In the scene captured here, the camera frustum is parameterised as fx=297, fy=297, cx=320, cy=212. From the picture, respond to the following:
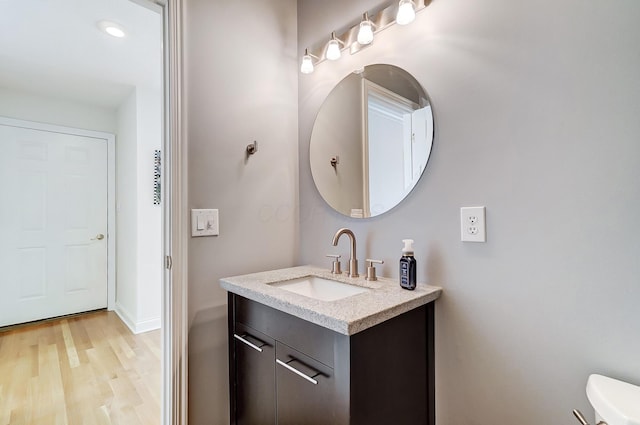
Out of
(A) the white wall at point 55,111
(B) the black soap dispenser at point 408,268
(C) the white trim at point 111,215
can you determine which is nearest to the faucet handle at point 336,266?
(B) the black soap dispenser at point 408,268

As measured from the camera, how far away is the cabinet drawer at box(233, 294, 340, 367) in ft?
2.81

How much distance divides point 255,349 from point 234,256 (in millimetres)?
450

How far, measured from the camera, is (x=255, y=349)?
1.12 m

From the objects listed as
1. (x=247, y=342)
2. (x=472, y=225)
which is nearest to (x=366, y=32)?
(x=472, y=225)

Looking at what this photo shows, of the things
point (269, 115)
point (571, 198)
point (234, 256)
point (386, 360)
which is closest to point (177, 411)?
point (234, 256)

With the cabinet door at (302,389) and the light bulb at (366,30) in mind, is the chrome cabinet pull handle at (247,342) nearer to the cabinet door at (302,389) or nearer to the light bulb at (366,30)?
the cabinet door at (302,389)

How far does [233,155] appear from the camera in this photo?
55.7 inches

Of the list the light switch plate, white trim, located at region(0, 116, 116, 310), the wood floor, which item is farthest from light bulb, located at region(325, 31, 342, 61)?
white trim, located at region(0, 116, 116, 310)

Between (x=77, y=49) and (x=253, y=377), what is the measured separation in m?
2.66

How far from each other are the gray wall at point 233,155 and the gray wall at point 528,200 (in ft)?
2.16

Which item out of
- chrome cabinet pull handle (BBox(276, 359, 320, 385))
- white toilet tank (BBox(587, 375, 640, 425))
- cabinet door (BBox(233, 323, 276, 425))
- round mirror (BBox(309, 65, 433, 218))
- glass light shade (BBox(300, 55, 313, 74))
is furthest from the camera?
glass light shade (BBox(300, 55, 313, 74))

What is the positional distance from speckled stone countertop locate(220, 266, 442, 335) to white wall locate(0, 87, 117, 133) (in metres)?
3.30

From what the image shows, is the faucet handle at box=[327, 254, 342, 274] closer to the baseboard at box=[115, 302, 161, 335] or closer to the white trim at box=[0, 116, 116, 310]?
the baseboard at box=[115, 302, 161, 335]

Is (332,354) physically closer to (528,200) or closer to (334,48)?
(528,200)
